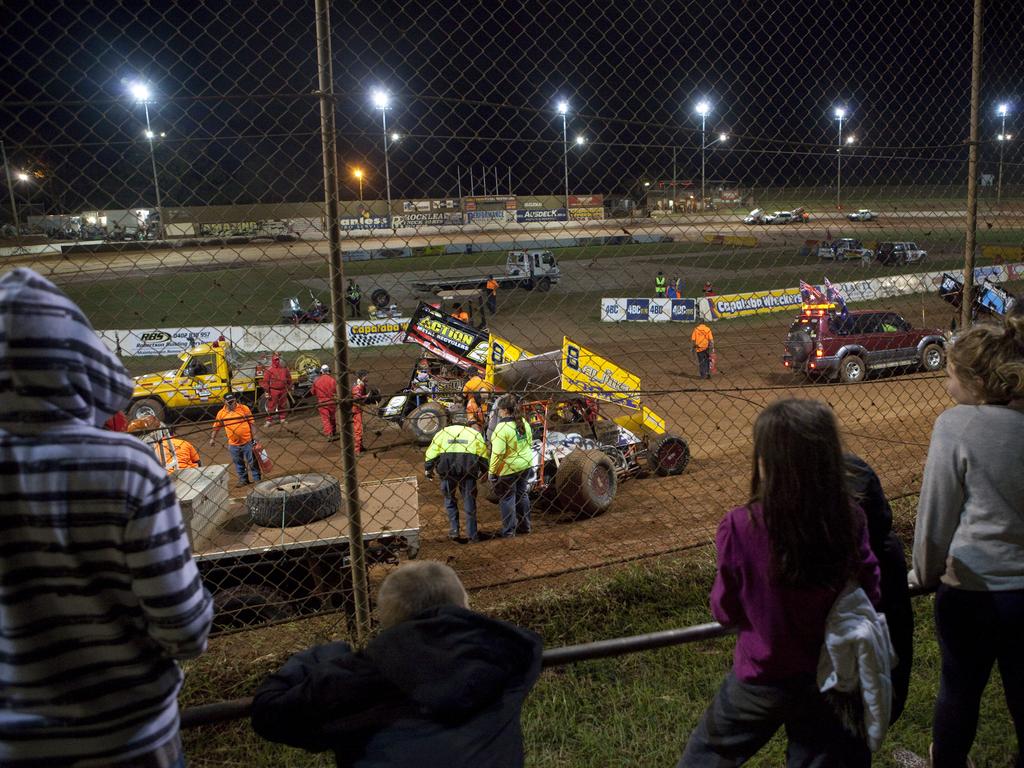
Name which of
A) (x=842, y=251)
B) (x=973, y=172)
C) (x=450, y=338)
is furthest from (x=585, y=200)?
(x=842, y=251)

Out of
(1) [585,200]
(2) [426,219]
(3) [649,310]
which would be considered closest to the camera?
(2) [426,219]

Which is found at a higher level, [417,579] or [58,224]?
[58,224]

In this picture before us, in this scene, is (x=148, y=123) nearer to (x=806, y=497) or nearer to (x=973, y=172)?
(x=806, y=497)

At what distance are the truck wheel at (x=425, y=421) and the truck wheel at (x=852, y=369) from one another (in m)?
9.28

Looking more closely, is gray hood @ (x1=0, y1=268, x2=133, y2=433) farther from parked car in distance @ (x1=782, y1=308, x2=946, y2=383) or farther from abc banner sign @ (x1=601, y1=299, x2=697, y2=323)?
abc banner sign @ (x1=601, y1=299, x2=697, y2=323)

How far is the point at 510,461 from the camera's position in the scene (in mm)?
9422

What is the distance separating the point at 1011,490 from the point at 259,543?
5.02 m

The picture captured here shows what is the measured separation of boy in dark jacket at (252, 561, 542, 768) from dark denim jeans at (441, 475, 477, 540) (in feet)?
25.2

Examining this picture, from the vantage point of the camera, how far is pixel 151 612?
1.45m

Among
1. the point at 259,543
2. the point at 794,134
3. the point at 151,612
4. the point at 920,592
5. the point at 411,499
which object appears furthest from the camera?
the point at 411,499

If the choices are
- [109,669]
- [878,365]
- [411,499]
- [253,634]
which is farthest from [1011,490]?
[878,365]

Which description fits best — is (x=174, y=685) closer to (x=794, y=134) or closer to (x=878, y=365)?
(x=794, y=134)

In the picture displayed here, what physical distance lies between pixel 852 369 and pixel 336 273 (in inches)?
662

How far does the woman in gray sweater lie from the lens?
7.86 feet
